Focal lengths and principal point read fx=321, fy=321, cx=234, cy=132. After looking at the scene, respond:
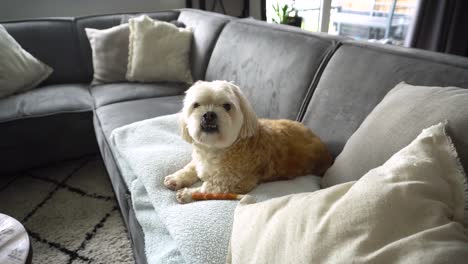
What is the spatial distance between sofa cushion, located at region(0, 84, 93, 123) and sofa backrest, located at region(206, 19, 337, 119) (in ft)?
2.96

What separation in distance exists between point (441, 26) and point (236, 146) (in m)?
2.92

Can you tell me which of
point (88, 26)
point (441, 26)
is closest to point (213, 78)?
point (88, 26)

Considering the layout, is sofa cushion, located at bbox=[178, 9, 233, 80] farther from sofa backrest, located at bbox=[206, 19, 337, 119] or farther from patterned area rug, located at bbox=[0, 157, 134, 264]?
patterned area rug, located at bbox=[0, 157, 134, 264]

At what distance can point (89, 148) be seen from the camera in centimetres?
206

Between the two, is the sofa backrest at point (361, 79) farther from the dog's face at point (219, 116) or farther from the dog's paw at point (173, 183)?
the dog's paw at point (173, 183)

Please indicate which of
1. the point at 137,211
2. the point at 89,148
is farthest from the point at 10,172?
the point at 137,211

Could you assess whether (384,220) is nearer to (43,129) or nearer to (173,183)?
(173,183)

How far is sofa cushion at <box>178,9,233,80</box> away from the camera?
2.10 m

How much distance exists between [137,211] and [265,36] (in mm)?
1017

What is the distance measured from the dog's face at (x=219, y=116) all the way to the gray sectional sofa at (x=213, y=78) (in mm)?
310

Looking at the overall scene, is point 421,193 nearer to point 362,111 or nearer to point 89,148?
point 362,111

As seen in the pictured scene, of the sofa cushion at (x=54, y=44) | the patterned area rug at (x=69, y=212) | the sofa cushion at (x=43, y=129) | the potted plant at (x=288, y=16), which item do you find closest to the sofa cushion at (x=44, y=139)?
the sofa cushion at (x=43, y=129)

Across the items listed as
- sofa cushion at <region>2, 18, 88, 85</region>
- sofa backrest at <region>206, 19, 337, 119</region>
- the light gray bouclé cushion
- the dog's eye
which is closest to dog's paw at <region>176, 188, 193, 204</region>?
the dog's eye

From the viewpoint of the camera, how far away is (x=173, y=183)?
1.14 m
